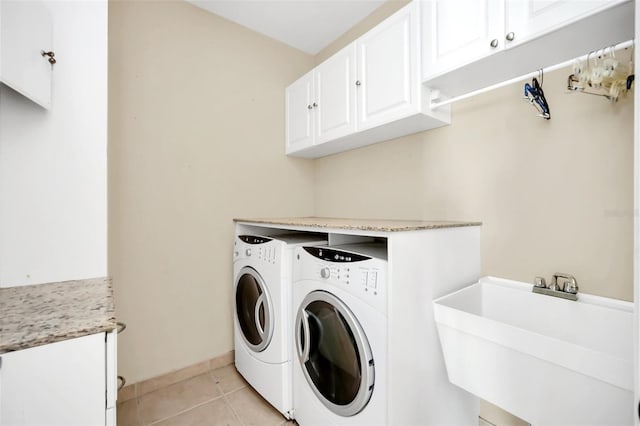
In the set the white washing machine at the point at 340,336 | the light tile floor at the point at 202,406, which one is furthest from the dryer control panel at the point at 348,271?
the light tile floor at the point at 202,406

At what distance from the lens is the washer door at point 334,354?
1188mm

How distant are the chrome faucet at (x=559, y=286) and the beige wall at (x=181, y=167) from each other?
74.8 inches

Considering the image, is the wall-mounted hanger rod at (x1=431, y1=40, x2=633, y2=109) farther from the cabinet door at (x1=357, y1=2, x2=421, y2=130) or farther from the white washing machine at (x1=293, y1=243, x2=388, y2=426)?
the white washing machine at (x1=293, y1=243, x2=388, y2=426)

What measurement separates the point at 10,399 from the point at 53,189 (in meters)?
0.88

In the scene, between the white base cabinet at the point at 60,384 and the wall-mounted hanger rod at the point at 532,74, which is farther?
the wall-mounted hanger rod at the point at 532,74

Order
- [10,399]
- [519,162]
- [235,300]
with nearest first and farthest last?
1. [10,399]
2. [519,162]
3. [235,300]

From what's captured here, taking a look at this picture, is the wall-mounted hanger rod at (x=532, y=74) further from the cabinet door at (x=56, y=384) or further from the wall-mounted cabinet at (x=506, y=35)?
the cabinet door at (x=56, y=384)

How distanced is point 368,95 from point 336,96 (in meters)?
0.32

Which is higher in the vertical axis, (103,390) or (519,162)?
(519,162)

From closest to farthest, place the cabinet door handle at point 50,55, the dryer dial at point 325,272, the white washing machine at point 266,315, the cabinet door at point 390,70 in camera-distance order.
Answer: the cabinet door handle at point 50,55, the dryer dial at point 325,272, the cabinet door at point 390,70, the white washing machine at point 266,315

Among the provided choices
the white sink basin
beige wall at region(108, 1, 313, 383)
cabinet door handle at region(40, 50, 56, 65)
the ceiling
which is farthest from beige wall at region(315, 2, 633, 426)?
cabinet door handle at region(40, 50, 56, 65)

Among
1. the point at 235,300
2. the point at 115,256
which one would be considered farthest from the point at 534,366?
the point at 115,256

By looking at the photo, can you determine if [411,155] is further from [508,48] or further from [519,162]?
[508,48]

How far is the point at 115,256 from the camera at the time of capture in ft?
5.91
